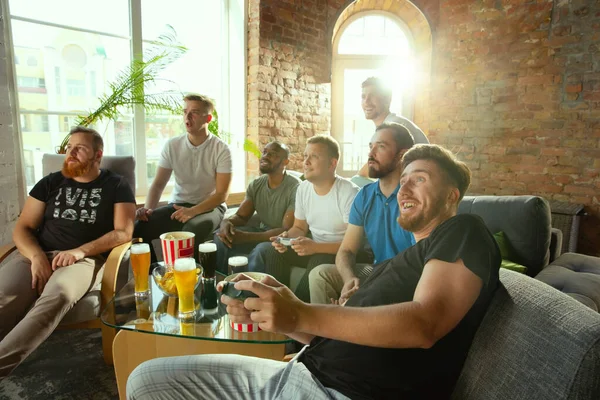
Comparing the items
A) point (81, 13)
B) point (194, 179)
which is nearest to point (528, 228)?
point (194, 179)

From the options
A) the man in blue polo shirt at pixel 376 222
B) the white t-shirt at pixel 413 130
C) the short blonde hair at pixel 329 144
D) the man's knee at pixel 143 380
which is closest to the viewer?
the man's knee at pixel 143 380

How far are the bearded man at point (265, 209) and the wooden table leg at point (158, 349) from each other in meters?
1.16


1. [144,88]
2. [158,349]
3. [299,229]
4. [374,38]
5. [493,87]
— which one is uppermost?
[374,38]

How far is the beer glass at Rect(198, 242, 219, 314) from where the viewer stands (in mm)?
1604

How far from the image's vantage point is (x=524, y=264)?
1974mm

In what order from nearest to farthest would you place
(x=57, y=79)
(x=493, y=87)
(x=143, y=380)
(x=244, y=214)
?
(x=143, y=380) → (x=244, y=214) → (x=57, y=79) → (x=493, y=87)

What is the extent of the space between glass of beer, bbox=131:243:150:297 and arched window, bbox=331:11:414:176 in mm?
3446

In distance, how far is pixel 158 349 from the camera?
1578 millimetres

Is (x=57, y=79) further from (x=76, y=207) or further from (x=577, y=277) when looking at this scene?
(x=577, y=277)

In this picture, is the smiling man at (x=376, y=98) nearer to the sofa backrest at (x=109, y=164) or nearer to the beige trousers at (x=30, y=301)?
the sofa backrest at (x=109, y=164)

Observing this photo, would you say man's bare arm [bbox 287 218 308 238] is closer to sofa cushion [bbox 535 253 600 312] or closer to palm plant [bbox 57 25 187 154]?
sofa cushion [bbox 535 253 600 312]

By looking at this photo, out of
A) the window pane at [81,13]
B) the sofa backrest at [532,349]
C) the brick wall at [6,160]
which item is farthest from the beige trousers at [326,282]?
the window pane at [81,13]

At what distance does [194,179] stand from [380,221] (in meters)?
1.60

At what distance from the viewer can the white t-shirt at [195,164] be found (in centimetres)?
300
